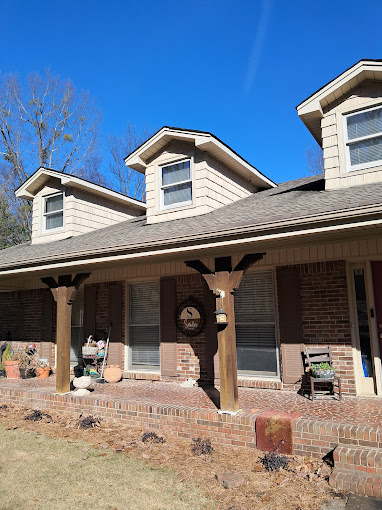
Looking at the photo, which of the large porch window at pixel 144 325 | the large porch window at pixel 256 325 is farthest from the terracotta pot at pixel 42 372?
the large porch window at pixel 256 325

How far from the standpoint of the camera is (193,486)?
4.17 m

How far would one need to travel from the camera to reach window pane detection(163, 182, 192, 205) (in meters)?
8.52

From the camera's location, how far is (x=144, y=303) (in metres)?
8.81

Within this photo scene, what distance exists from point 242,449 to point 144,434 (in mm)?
1440

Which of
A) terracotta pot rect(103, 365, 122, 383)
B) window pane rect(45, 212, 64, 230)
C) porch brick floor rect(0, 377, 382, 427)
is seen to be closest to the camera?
porch brick floor rect(0, 377, 382, 427)

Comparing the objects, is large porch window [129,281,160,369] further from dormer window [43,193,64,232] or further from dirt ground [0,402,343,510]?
dormer window [43,193,64,232]

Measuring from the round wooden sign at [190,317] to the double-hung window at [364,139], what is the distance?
3.83m

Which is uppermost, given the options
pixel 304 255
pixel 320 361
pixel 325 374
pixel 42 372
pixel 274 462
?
pixel 304 255

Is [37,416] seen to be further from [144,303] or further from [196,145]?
[196,145]

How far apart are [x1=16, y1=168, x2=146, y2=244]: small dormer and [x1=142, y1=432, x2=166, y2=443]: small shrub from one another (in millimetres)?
6146

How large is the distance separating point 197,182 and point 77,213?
12.6 feet

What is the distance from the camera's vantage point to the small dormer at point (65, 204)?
408 inches

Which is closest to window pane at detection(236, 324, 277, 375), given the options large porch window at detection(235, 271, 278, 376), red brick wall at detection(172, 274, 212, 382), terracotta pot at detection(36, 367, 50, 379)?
large porch window at detection(235, 271, 278, 376)

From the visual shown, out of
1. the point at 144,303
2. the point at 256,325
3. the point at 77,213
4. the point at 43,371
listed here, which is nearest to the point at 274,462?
the point at 256,325
